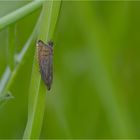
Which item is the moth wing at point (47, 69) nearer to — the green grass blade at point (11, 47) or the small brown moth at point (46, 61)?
the small brown moth at point (46, 61)

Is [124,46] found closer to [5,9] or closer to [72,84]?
[72,84]

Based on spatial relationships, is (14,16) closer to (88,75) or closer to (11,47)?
(11,47)

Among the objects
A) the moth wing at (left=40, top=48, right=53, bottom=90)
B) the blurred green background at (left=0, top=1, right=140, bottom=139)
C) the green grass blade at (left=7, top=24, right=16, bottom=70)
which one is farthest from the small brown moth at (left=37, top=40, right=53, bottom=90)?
the blurred green background at (left=0, top=1, right=140, bottom=139)

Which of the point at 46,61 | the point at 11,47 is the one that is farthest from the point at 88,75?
the point at 46,61

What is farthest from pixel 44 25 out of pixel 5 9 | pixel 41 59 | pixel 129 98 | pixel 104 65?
pixel 129 98


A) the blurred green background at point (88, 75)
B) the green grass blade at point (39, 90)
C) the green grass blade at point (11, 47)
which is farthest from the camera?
the blurred green background at point (88, 75)

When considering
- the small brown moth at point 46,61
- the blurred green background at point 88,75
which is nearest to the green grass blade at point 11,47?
the small brown moth at point 46,61
